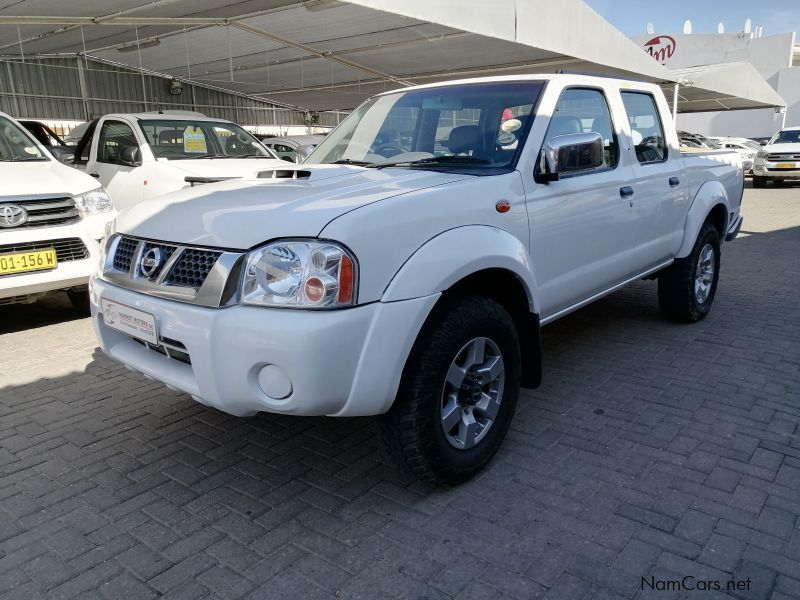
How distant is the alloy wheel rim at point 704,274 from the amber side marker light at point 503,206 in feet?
8.88

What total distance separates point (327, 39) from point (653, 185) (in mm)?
9380

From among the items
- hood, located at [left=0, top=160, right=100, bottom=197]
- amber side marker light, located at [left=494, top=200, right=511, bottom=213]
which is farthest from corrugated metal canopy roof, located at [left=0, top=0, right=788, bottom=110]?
amber side marker light, located at [left=494, top=200, right=511, bottom=213]

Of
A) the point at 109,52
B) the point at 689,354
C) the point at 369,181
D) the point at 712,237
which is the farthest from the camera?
the point at 109,52

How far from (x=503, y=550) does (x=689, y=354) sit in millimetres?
2721

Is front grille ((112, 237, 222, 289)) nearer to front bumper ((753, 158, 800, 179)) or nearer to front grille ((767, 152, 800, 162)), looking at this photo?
front bumper ((753, 158, 800, 179))

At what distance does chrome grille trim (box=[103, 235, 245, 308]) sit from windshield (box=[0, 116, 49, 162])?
355 centimetres

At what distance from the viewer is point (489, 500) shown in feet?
8.76

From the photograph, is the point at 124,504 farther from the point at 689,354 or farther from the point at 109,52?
the point at 109,52

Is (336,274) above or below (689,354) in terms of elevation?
above

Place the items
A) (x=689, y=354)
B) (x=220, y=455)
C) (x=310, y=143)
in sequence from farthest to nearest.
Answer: (x=310, y=143) → (x=689, y=354) → (x=220, y=455)

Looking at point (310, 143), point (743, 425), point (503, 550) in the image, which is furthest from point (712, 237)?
point (310, 143)

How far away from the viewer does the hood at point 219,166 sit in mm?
6859

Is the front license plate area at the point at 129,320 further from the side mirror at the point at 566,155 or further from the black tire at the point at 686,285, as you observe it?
the black tire at the point at 686,285

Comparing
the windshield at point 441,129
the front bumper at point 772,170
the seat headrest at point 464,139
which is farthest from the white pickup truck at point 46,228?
the front bumper at point 772,170
